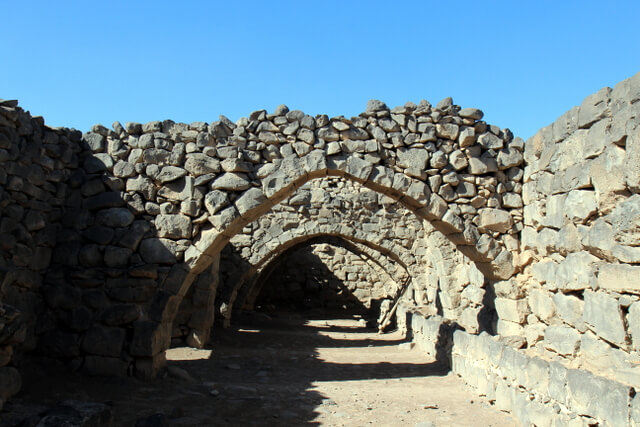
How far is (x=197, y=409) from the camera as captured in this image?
4762 millimetres

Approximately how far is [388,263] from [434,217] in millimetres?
8099

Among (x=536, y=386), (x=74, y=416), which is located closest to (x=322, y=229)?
(x=536, y=386)

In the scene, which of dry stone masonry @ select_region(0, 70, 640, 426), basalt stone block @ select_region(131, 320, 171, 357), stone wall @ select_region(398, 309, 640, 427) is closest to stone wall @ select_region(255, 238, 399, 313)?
stone wall @ select_region(398, 309, 640, 427)

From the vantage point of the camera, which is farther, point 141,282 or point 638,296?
point 141,282

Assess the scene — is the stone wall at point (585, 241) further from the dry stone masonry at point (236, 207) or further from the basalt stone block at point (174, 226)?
the basalt stone block at point (174, 226)

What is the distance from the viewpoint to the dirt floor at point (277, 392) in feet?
15.0

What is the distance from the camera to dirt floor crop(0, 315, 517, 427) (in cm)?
456

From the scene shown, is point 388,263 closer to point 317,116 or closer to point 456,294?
point 456,294

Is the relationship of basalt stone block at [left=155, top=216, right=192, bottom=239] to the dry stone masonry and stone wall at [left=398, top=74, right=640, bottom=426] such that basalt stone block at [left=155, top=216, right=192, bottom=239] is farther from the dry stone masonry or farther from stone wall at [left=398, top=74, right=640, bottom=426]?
stone wall at [left=398, top=74, right=640, bottom=426]

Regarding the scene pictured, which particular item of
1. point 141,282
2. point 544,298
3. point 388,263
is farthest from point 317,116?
point 388,263

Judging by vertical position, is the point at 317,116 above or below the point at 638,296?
above

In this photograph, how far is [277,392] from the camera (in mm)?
5648

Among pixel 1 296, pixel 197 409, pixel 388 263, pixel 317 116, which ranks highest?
pixel 317 116

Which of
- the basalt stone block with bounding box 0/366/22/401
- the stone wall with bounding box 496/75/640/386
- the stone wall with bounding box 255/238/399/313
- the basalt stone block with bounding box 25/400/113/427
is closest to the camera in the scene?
the basalt stone block with bounding box 25/400/113/427
